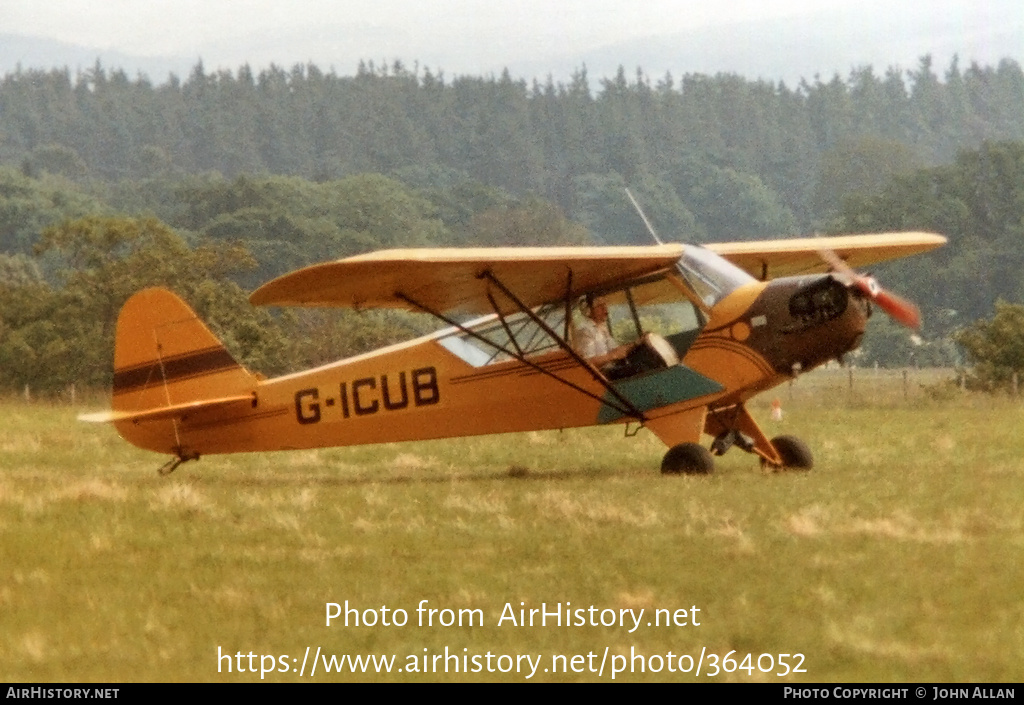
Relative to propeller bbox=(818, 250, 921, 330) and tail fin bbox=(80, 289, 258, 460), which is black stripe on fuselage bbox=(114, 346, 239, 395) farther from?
propeller bbox=(818, 250, 921, 330)

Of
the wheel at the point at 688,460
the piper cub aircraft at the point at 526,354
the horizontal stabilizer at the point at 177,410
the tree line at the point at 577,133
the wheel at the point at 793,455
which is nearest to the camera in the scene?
the piper cub aircraft at the point at 526,354

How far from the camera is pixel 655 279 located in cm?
1501

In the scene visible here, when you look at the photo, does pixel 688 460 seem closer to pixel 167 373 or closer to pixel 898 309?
pixel 898 309

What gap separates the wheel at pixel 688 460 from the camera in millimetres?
14203

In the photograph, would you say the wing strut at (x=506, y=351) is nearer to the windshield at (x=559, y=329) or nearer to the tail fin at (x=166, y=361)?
the windshield at (x=559, y=329)

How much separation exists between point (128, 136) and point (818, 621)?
161785 mm

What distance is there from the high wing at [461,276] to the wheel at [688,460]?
166cm

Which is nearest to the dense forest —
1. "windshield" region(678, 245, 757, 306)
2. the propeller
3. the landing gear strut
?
the landing gear strut

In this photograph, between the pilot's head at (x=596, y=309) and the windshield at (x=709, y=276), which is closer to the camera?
the windshield at (x=709, y=276)

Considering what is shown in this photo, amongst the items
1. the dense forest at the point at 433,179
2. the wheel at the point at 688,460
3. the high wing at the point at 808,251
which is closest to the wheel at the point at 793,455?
the wheel at the point at 688,460

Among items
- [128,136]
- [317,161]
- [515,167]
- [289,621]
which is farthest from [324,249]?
[128,136]

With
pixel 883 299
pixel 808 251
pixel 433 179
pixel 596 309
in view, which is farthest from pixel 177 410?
pixel 433 179

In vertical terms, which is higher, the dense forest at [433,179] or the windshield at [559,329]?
the windshield at [559,329]

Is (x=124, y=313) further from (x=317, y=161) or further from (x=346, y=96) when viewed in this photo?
(x=346, y=96)
